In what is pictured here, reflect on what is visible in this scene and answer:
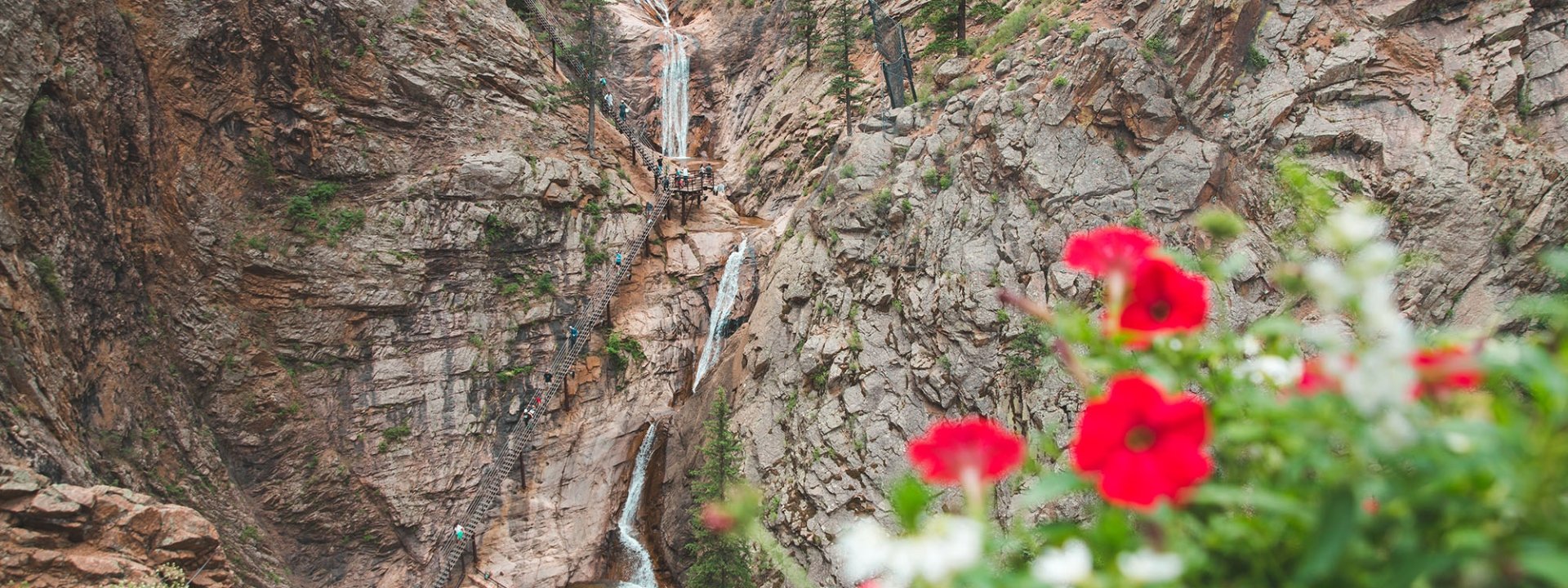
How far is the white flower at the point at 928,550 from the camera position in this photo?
1.24 meters

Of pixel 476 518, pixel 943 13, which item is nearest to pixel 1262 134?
pixel 943 13

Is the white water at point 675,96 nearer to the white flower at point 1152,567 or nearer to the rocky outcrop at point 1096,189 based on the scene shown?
the rocky outcrop at point 1096,189

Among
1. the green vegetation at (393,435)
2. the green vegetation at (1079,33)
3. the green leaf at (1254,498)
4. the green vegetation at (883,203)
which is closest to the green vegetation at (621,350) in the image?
the green vegetation at (393,435)

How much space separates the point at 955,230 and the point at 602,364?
10.3 metres

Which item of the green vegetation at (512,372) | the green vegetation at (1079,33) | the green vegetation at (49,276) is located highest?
the green vegetation at (1079,33)

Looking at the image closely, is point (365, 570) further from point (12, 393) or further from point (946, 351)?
point (946, 351)

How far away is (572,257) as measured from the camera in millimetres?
20266

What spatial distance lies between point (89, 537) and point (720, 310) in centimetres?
1389

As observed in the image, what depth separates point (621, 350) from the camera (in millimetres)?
19734

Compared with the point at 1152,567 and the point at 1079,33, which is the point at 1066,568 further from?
the point at 1079,33

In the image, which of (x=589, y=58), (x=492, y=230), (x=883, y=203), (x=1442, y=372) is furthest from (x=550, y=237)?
(x=1442, y=372)

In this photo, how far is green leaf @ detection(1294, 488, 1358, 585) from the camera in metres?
1.03

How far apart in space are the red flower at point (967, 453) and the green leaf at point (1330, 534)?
494mm

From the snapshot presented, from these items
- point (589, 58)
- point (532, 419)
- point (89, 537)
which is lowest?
point (89, 537)
